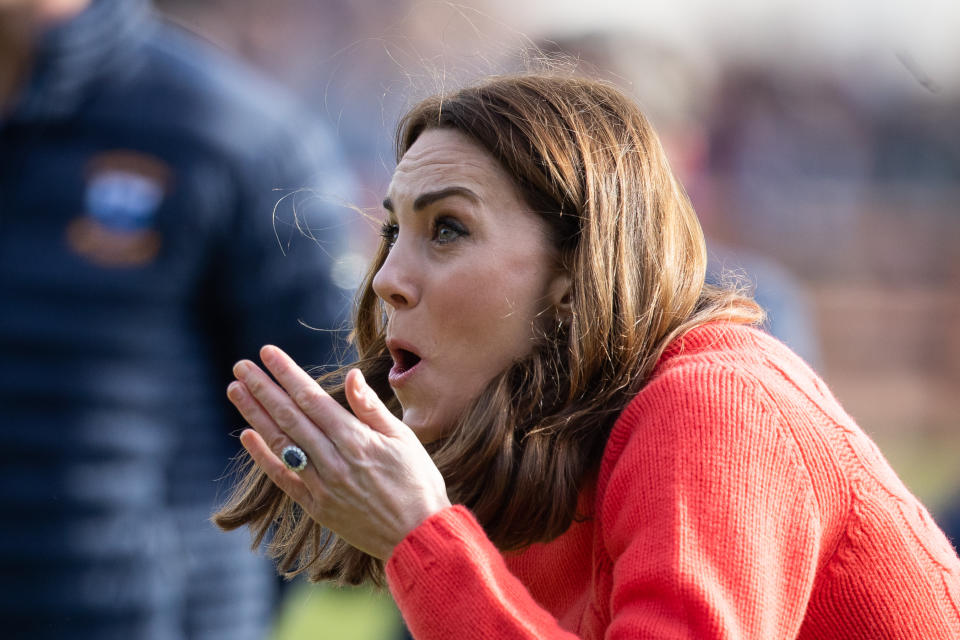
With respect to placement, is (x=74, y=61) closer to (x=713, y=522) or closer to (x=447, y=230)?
(x=447, y=230)

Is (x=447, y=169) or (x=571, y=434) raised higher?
(x=447, y=169)

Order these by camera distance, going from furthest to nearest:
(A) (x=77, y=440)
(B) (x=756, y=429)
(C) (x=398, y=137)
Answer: (A) (x=77, y=440)
(C) (x=398, y=137)
(B) (x=756, y=429)

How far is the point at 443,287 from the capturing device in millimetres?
2289

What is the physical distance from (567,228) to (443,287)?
261 millimetres

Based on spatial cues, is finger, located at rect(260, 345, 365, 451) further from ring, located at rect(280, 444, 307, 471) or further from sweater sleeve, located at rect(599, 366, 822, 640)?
sweater sleeve, located at rect(599, 366, 822, 640)

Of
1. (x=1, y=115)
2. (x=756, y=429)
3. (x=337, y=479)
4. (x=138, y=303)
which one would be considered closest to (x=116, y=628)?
(x=138, y=303)

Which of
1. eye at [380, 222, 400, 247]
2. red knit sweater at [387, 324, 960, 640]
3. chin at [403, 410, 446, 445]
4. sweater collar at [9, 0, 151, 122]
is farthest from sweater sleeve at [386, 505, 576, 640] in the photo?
sweater collar at [9, 0, 151, 122]

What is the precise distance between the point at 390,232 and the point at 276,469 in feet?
2.10

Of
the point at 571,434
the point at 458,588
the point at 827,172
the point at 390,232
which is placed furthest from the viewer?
the point at 827,172

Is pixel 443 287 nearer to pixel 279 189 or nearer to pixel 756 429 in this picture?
pixel 756 429

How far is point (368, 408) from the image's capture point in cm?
203

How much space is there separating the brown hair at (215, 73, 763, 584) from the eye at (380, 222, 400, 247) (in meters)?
0.22

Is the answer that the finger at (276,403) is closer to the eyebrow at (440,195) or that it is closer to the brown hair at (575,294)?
the brown hair at (575,294)

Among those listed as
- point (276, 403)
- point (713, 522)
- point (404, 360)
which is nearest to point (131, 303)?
point (404, 360)
